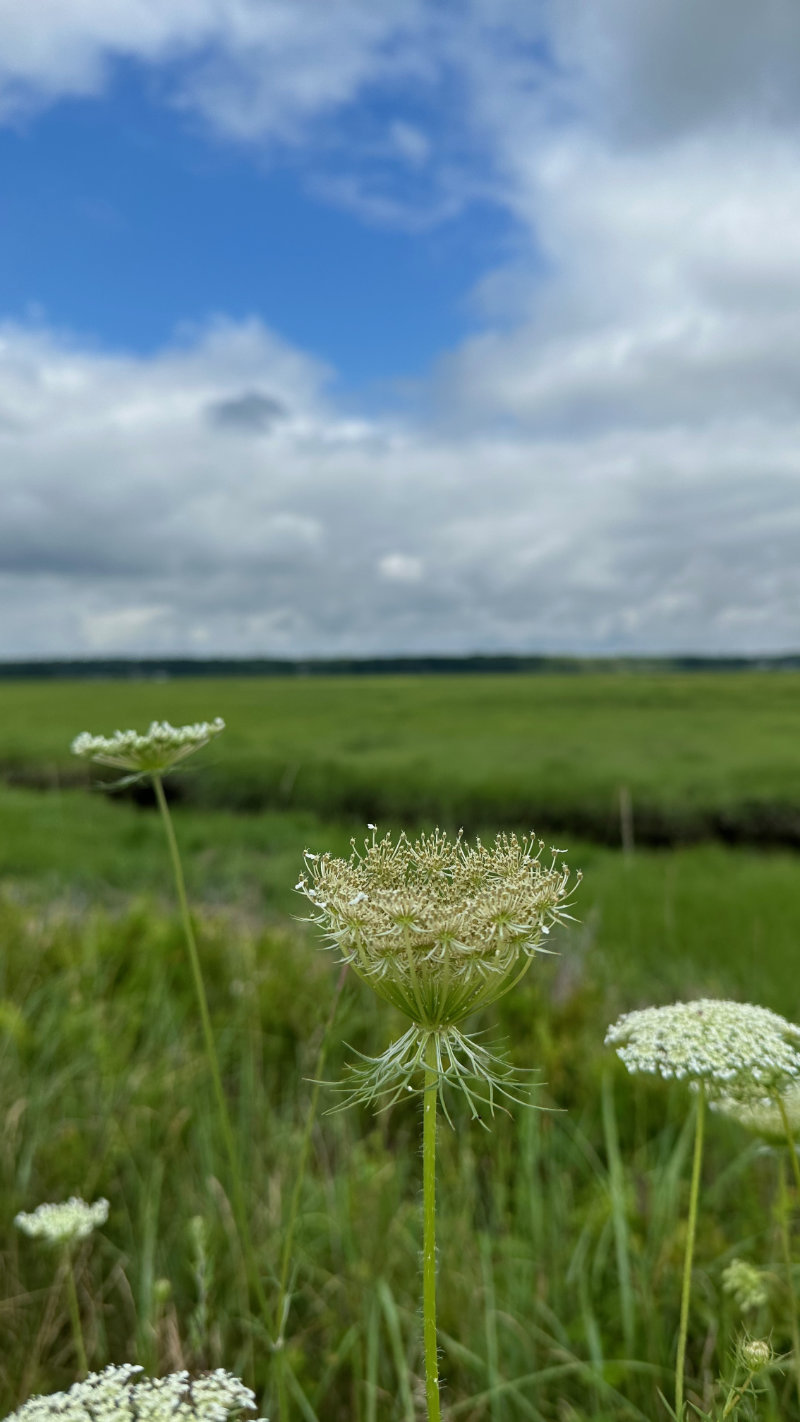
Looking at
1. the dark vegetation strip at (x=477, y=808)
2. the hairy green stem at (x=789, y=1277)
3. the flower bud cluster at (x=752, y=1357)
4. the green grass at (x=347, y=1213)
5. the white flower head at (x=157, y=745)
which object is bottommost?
the dark vegetation strip at (x=477, y=808)

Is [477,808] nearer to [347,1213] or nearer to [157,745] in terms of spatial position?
[347,1213]

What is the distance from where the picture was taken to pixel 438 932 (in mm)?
1396

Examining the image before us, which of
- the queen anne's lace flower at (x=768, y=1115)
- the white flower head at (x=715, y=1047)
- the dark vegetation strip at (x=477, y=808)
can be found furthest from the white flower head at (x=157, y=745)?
the dark vegetation strip at (x=477, y=808)

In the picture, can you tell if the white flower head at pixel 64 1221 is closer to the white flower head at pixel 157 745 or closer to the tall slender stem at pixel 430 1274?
the white flower head at pixel 157 745

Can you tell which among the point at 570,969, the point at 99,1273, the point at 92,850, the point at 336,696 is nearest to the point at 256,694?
the point at 336,696

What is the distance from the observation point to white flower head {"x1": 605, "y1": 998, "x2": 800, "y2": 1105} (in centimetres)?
184

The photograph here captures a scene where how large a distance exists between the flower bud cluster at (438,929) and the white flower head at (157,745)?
1.07 metres

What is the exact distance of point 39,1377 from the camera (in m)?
3.34

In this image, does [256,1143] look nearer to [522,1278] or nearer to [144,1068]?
[144,1068]

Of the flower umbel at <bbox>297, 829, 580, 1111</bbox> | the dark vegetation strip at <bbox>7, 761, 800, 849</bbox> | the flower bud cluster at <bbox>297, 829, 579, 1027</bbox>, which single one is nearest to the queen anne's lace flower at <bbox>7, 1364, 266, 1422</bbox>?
the flower umbel at <bbox>297, 829, 580, 1111</bbox>

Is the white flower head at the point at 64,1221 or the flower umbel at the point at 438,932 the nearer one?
the flower umbel at the point at 438,932

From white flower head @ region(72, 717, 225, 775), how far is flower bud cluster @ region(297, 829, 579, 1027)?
42.0 inches

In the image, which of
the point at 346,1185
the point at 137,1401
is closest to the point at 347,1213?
the point at 346,1185

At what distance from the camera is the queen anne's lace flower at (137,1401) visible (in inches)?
53.0
